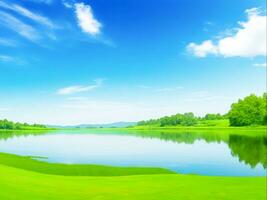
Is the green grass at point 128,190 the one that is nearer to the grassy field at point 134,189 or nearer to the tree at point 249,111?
the grassy field at point 134,189

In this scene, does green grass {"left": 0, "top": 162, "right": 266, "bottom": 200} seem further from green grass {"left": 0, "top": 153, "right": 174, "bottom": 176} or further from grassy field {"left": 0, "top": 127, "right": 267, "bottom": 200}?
green grass {"left": 0, "top": 153, "right": 174, "bottom": 176}

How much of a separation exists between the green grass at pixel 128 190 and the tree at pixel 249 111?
12983 cm

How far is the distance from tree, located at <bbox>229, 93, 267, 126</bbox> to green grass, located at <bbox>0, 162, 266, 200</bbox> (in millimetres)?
129827

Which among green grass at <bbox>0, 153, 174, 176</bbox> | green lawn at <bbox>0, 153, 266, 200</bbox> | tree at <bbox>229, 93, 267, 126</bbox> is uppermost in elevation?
→ tree at <bbox>229, 93, 267, 126</bbox>

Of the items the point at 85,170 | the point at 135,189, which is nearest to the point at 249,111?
the point at 85,170

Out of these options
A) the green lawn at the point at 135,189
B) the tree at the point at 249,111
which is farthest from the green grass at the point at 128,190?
the tree at the point at 249,111

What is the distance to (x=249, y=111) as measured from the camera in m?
142

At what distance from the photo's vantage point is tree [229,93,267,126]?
139750 millimetres

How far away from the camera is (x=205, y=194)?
13648 millimetres

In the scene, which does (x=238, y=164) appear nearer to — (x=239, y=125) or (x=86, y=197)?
(x=86, y=197)

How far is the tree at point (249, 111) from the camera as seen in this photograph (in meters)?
140

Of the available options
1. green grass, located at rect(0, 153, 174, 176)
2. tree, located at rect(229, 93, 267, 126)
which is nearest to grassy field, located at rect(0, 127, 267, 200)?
green grass, located at rect(0, 153, 174, 176)

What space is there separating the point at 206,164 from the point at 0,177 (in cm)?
2686

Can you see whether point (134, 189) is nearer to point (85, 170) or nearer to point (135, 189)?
point (135, 189)
